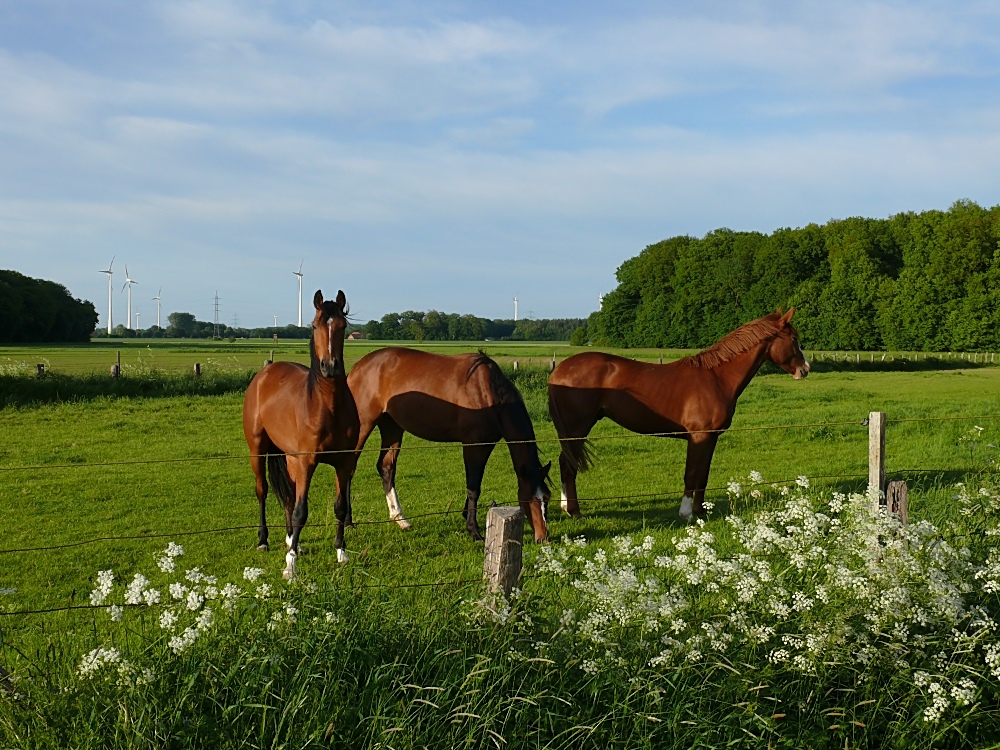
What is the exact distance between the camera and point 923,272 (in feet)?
202

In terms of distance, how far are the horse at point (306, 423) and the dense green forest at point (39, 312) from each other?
83.7 m

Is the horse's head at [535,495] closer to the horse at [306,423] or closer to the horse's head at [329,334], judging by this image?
the horse at [306,423]

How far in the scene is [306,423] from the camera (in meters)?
7.30

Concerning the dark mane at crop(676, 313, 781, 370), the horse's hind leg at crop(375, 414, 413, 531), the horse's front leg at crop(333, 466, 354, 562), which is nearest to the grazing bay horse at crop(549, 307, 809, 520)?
the dark mane at crop(676, 313, 781, 370)

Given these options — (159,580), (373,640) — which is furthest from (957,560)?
(159,580)

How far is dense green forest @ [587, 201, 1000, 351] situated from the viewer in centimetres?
6000

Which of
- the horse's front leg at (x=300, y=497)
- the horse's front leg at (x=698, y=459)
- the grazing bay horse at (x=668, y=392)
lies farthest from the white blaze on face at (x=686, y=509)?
the horse's front leg at (x=300, y=497)

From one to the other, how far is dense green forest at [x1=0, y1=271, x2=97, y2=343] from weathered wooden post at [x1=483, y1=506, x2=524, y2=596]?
291 feet

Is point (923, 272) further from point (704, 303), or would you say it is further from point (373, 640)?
point (373, 640)

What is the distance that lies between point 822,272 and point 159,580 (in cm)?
7225

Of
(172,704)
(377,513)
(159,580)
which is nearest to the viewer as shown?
(172,704)

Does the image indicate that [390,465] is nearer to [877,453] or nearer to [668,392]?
[668,392]

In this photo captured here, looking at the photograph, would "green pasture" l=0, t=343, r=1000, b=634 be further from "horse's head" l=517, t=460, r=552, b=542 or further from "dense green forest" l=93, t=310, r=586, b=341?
"dense green forest" l=93, t=310, r=586, b=341

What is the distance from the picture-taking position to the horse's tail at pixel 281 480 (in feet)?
→ 26.5
